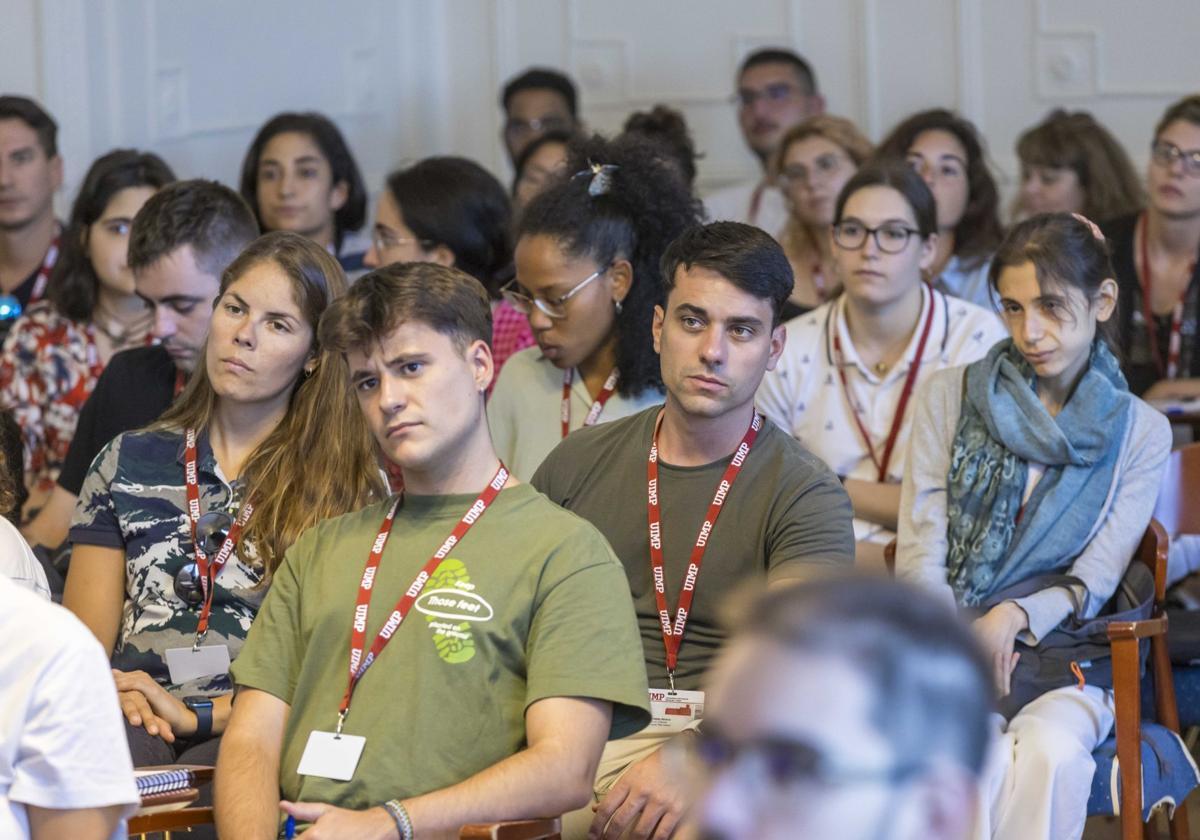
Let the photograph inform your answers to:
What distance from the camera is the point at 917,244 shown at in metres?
3.71

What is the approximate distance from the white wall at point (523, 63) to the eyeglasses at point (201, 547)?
2.71 m

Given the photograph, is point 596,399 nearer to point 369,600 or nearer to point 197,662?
point 197,662

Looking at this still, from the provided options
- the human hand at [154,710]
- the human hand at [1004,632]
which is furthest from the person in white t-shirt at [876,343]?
the human hand at [154,710]

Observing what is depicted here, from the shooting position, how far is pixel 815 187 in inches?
188

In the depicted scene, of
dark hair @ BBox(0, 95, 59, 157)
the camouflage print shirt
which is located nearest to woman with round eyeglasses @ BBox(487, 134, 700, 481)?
the camouflage print shirt

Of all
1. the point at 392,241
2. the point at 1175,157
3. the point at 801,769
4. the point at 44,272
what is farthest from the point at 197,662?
A: the point at 1175,157

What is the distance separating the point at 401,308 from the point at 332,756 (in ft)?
2.11

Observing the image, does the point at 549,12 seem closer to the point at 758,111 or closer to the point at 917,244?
the point at 758,111

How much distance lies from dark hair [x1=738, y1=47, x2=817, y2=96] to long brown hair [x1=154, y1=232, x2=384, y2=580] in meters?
3.07

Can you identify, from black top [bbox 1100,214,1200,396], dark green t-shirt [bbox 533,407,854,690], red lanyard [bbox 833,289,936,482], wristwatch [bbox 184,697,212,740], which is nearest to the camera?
dark green t-shirt [bbox 533,407,854,690]

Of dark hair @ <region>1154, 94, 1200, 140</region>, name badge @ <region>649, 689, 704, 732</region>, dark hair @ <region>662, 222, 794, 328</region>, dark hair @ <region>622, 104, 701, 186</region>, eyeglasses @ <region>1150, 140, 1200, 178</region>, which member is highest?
dark hair @ <region>622, 104, 701, 186</region>

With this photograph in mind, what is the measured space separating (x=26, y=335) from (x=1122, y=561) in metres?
2.81

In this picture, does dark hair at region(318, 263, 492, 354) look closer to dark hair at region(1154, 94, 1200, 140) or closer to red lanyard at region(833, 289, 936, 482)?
red lanyard at region(833, 289, 936, 482)

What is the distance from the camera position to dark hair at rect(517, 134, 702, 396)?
3.37 metres
